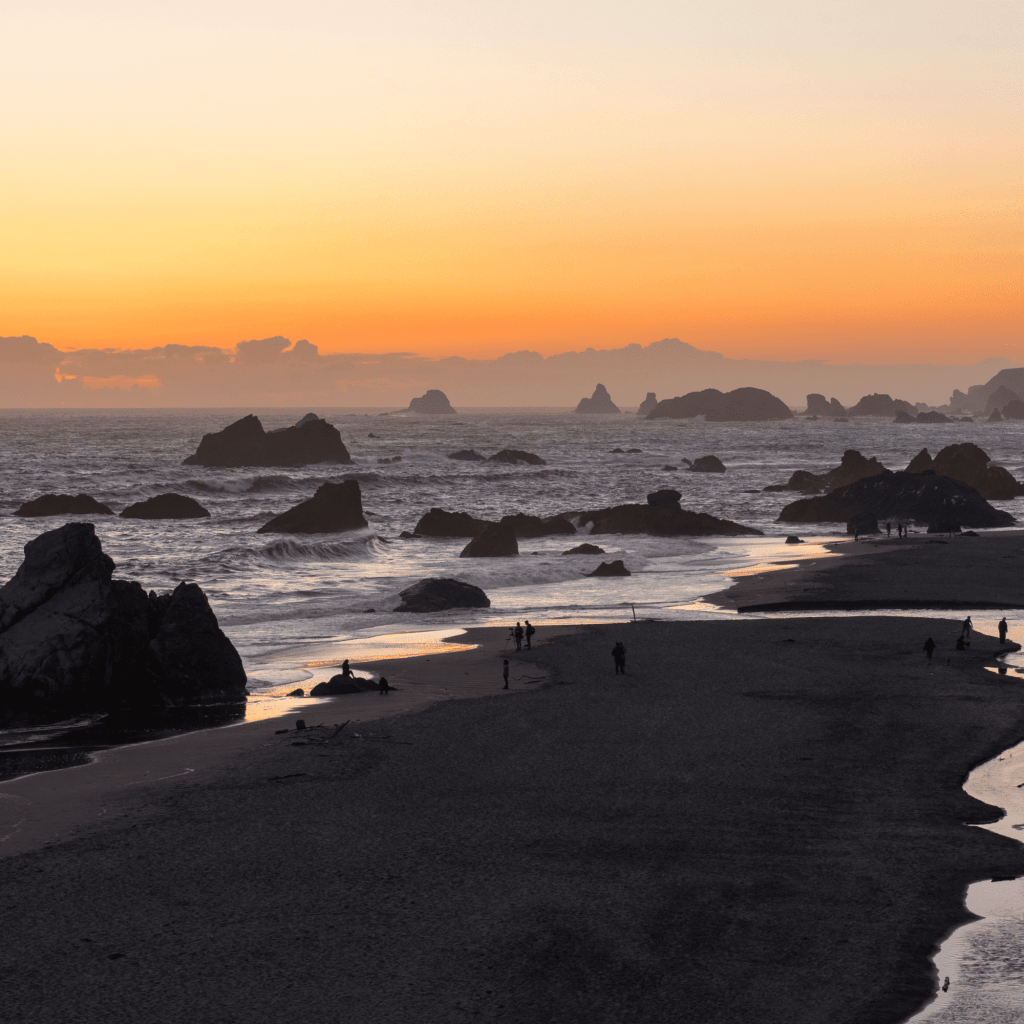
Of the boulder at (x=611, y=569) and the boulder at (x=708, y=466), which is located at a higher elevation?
the boulder at (x=708, y=466)

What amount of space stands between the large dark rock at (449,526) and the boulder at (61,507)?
27428 mm

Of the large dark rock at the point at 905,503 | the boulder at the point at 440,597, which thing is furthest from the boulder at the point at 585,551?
the large dark rock at the point at 905,503

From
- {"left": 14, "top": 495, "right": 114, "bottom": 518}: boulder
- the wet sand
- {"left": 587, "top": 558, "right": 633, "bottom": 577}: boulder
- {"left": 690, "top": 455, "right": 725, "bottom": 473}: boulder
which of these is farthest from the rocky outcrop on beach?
{"left": 690, "top": 455, "right": 725, "bottom": 473}: boulder

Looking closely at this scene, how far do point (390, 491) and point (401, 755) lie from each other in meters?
85.8

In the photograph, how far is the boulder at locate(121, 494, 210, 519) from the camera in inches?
3009

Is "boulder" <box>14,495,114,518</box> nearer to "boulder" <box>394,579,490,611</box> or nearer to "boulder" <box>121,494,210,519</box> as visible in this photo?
"boulder" <box>121,494,210,519</box>

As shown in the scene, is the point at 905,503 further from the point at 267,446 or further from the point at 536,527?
the point at 267,446

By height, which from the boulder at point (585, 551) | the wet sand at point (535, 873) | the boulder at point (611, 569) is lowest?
the boulder at point (611, 569)

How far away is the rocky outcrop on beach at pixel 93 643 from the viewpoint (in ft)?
81.0

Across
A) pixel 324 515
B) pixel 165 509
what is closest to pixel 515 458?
pixel 165 509

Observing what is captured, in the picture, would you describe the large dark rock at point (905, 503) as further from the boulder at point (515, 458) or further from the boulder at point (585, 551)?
the boulder at point (515, 458)

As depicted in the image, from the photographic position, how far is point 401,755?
2083 cm

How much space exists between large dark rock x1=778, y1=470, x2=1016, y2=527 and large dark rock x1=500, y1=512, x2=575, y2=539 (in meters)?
18.3

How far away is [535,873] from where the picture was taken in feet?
47.8
